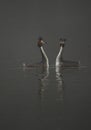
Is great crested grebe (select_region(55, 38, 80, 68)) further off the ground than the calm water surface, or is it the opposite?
great crested grebe (select_region(55, 38, 80, 68))

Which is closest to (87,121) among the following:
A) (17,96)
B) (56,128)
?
(56,128)

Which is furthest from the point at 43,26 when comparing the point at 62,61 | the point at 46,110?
the point at 46,110

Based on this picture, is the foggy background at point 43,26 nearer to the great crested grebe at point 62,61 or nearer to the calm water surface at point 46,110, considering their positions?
the great crested grebe at point 62,61

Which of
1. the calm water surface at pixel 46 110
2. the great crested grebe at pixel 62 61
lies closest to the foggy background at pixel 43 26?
the great crested grebe at pixel 62 61

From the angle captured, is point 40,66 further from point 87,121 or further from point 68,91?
point 87,121

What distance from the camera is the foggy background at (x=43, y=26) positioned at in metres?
9.50

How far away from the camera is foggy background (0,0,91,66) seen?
9500 mm

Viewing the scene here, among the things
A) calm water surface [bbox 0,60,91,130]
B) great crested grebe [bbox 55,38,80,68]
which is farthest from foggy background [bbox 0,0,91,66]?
calm water surface [bbox 0,60,91,130]

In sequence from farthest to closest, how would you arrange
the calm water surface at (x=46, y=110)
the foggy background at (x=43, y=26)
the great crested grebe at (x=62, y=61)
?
the foggy background at (x=43, y=26) < the great crested grebe at (x=62, y=61) < the calm water surface at (x=46, y=110)

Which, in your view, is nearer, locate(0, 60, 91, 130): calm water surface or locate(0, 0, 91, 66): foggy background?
locate(0, 60, 91, 130): calm water surface

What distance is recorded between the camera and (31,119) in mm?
1407

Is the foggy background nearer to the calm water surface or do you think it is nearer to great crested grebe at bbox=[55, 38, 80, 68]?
great crested grebe at bbox=[55, 38, 80, 68]

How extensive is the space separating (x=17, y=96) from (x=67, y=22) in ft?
25.3

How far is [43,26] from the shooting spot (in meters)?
9.56
